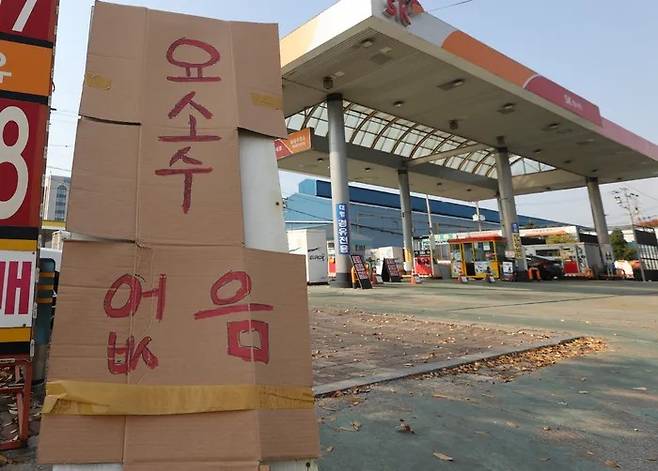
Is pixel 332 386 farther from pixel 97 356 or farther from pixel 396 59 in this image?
pixel 396 59

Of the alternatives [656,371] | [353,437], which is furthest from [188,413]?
[656,371]

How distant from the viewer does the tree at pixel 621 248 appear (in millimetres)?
42094

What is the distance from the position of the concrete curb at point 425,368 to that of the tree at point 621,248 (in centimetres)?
4580

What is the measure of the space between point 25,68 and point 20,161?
0.49 meters

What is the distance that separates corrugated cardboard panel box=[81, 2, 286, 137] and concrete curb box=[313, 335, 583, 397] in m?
2.17

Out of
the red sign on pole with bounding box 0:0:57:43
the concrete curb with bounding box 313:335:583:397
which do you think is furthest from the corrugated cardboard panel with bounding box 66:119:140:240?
the concrete curb with bounding box 313:335:583:397

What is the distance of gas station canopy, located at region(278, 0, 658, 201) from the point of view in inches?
482

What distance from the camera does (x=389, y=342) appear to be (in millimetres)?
5215

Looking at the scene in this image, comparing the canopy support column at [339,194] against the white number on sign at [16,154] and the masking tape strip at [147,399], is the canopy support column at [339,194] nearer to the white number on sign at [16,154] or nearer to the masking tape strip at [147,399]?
the white number on sign at [16,154]

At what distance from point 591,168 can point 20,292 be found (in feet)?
99.0

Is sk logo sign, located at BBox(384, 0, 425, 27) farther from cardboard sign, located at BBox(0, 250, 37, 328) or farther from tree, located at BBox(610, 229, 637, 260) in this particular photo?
tree, located at BBox(610, 229, 637, 260)

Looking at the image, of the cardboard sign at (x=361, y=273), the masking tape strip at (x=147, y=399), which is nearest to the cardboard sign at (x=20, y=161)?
the masking tape strip at (x=147, y=399)

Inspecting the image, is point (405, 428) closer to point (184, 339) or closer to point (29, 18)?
point (184, 339)

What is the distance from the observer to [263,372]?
4.39 ft
